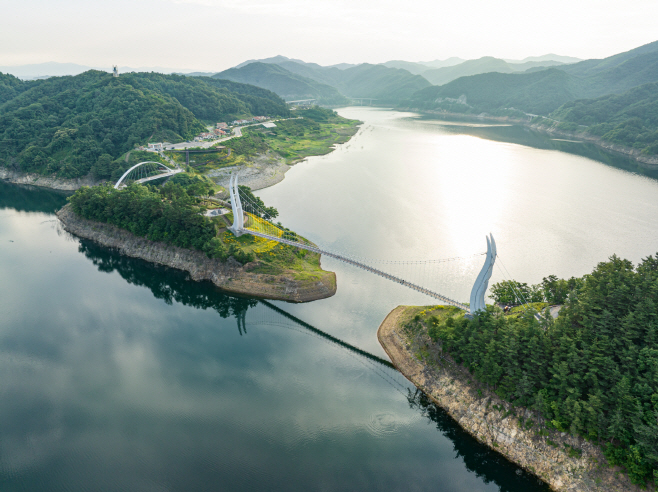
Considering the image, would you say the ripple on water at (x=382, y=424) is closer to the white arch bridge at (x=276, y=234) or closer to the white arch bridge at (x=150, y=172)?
the white arch bridge at (x=276, y=234)

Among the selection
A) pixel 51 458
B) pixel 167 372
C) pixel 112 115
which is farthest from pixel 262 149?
pixel 51 458

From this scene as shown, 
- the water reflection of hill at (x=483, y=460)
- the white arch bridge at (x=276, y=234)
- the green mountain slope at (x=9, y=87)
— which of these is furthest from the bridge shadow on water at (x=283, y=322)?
the green mountain slope at (x=9, y=87)

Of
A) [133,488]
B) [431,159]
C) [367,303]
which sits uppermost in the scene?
[431,159]

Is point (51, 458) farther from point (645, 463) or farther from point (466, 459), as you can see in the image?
point (645, 463)

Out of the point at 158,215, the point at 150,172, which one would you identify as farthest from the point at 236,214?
the point at 150,172

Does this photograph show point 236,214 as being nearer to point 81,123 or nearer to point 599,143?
point 81,123

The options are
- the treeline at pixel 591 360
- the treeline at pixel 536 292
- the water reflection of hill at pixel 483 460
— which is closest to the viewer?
the treeline at pixel 591 360
